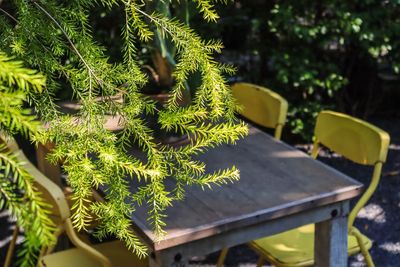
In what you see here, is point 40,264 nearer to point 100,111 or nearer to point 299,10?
point 100,111

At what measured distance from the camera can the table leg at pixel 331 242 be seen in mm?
2346

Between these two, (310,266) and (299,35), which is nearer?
(310,266)

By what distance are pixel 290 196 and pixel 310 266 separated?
→ 1.66 feet

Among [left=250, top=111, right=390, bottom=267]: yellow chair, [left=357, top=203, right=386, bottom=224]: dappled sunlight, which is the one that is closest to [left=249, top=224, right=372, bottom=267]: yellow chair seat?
[left=250, top=111, right=390, bottom=267]: yellow chair

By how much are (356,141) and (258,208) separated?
0.89 m

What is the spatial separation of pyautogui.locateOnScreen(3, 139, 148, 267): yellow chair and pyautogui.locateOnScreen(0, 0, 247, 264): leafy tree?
115 cm

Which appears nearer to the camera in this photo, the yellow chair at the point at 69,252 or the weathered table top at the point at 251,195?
the weathered table top at the point at 251,195

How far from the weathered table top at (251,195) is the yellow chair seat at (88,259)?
55 cm

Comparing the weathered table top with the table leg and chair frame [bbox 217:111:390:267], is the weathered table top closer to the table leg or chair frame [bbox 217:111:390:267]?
the table leg

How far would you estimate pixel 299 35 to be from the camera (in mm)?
4355

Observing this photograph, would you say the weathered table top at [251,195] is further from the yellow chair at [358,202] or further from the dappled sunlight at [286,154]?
the yellow chair at [358,202]

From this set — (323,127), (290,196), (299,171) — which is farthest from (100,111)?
(323,127)

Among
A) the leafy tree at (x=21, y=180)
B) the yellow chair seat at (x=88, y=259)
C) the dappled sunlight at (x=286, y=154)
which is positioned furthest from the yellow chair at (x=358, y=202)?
the leafy tree at (x=21, y=180)

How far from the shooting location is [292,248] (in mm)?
2656
